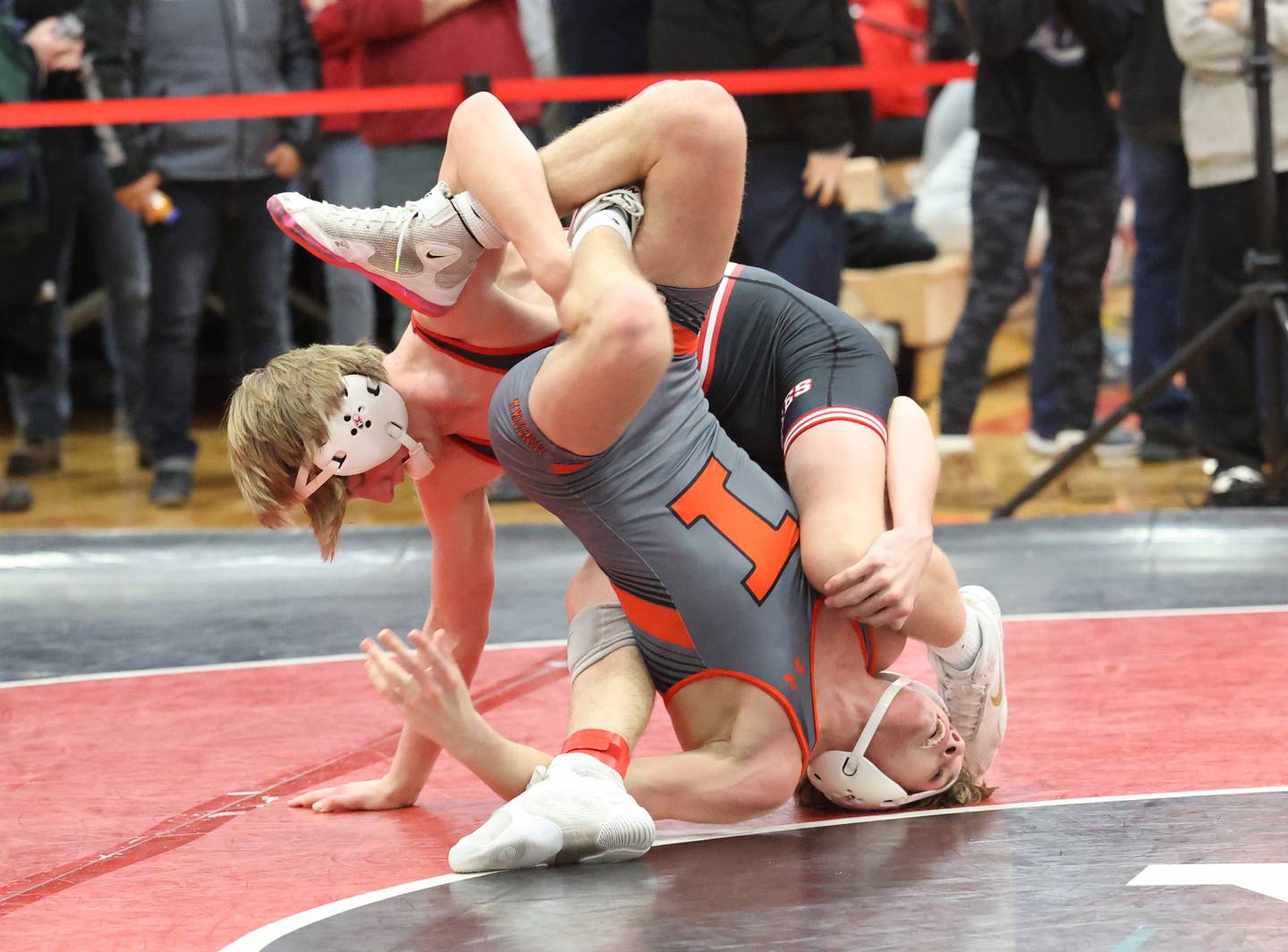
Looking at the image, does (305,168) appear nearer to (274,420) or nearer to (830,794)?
(274,420)

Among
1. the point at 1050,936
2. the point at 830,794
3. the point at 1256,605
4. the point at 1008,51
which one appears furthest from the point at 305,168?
the point at 1050,936

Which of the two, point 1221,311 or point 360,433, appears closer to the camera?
point 360,433

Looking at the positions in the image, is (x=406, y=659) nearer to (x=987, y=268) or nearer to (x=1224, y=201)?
(x=987, y=268)

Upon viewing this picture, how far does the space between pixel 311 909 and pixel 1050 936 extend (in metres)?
0.87

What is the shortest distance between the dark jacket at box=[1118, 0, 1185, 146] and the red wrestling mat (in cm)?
225

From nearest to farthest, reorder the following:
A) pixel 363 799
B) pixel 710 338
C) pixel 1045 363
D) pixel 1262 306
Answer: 1. pixel 363 799
2. pixel 710 338
3. pixel 1262 306
4. pixel 1045 363

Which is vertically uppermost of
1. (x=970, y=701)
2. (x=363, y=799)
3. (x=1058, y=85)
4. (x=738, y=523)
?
(x=1058, y=85)

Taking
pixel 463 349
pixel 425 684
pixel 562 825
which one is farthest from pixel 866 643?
pixel 463 349

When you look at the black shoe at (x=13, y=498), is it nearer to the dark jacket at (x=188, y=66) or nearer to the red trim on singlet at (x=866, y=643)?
the dark jacket at (x=188, y=66)

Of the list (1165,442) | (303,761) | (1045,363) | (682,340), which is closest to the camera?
(682,340)

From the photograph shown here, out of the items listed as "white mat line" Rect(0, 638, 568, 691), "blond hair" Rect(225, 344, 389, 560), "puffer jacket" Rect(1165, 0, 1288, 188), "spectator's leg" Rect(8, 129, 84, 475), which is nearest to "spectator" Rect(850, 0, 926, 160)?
"puffer jacket" Rect(1165, 0, 1288, 188)

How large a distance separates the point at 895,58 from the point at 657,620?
18.2 ft

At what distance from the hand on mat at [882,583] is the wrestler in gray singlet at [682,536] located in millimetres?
73

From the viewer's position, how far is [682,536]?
2.32 metres
